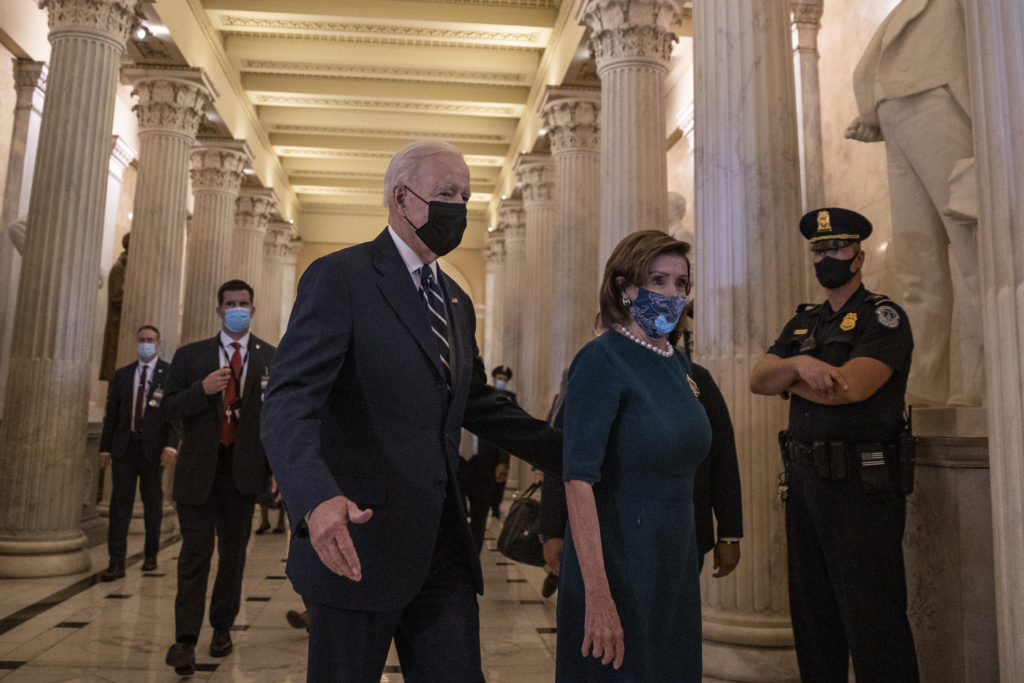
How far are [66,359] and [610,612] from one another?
21.7ft

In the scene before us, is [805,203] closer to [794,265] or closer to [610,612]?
[794,265]

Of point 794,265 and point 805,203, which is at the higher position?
point 805,203

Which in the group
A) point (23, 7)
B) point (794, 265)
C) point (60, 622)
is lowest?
point (60, 622)

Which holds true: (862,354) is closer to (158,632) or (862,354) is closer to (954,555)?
(954,555)

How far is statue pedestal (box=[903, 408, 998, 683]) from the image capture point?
9.44 feet

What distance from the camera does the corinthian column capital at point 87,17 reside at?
760cm

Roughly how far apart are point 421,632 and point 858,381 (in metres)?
1.75

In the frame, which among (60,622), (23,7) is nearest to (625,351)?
(60,622)

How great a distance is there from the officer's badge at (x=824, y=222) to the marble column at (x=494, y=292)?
646 inches

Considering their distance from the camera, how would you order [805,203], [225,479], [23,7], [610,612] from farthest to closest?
[23,7] → [805,203] → [225,479] → [610,612]

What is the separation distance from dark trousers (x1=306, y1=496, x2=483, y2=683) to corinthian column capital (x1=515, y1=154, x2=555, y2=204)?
43.7ft

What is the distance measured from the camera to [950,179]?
3.23m

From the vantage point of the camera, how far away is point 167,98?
11.3m

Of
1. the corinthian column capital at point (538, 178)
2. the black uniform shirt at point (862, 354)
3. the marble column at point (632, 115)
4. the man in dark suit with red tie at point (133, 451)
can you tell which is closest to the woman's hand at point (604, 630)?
the black uniform shirt at point (862, 354)
